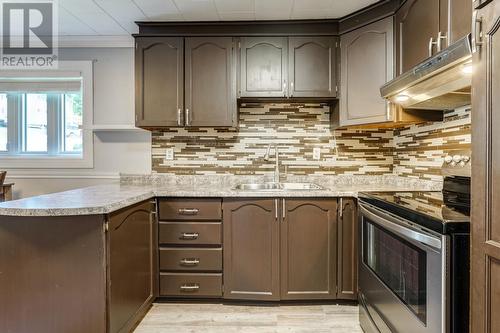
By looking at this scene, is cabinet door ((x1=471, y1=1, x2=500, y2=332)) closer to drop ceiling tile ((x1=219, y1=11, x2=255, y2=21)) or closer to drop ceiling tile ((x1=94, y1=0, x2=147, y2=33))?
drop ceiling tile ((x1=219, y1=11, x2=255, y2=21))

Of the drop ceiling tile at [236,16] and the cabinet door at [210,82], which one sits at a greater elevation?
the drop ceiling tile at [236,16]

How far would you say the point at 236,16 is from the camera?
2.41 m

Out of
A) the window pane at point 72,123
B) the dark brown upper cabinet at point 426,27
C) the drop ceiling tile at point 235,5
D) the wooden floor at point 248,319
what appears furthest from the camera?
the window pane at point 72,123

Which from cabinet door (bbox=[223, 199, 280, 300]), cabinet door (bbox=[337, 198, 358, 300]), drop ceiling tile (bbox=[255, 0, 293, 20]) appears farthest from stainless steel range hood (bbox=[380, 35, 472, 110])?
cabinet door (bbox=[223, 199, 280, 300])

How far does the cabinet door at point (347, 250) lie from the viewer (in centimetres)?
220

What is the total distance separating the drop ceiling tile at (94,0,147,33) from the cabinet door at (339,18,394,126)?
1.61 m

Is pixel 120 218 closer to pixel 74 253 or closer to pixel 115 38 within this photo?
pixel 74 253

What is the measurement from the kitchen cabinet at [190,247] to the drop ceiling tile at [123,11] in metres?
1.44

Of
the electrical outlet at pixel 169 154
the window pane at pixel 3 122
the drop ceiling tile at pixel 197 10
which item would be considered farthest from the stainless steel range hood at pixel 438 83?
the window pane at pixel 3 122

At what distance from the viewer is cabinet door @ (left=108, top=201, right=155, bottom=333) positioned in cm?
163

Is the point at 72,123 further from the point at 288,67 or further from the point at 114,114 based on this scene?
the point at 288,67

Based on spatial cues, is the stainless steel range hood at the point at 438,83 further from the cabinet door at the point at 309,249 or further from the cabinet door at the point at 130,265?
the cabinet door at the point at 130,265

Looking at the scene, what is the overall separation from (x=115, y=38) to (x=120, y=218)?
6.16 ft

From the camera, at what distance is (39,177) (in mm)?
2891
